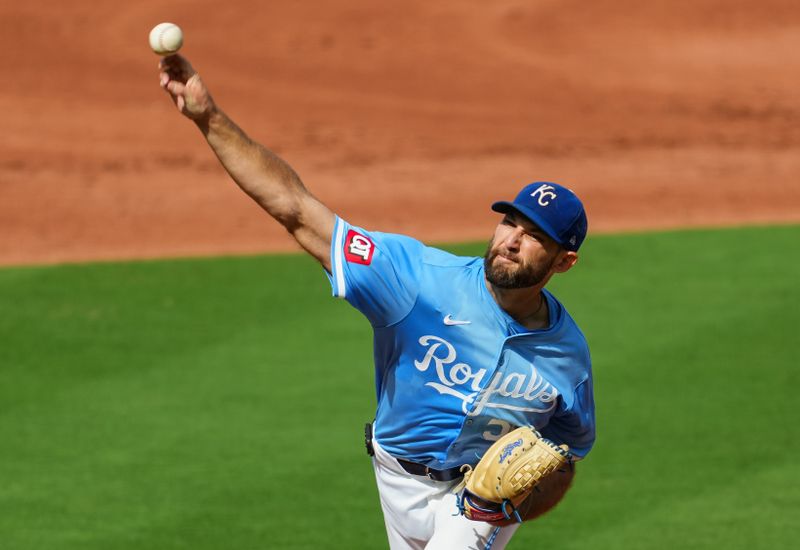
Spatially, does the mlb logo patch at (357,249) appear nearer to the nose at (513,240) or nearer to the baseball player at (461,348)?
the baseball player at (461,348)

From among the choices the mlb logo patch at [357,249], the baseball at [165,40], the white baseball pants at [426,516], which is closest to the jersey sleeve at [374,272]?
the mlb logo patch at [357,249]

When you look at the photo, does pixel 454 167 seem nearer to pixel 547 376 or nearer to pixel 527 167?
pixel 527 167

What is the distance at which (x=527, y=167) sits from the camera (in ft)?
45.5

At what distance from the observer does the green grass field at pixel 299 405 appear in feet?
22.9

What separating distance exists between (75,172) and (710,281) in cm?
657

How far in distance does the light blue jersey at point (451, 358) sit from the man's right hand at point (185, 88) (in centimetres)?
58

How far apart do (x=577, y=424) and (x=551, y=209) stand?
823mm

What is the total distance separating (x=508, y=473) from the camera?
444 cm

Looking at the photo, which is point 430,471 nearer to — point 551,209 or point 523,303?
point 523,303

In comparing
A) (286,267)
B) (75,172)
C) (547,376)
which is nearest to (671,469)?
(547,376)

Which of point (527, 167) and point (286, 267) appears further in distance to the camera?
point (527, 167)

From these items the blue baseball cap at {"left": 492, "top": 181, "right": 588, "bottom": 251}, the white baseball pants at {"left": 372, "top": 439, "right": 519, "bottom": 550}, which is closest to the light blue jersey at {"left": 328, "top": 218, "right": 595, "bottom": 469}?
the white baseball pants at {"left": 372, "top": 439, "right": 519, "bottom": 550}

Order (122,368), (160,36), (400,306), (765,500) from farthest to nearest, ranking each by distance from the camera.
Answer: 1. (122,368)
2. (765,500)
3. (400,306)
4. (160,36)

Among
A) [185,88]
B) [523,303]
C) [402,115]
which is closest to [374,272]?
[523,303]
